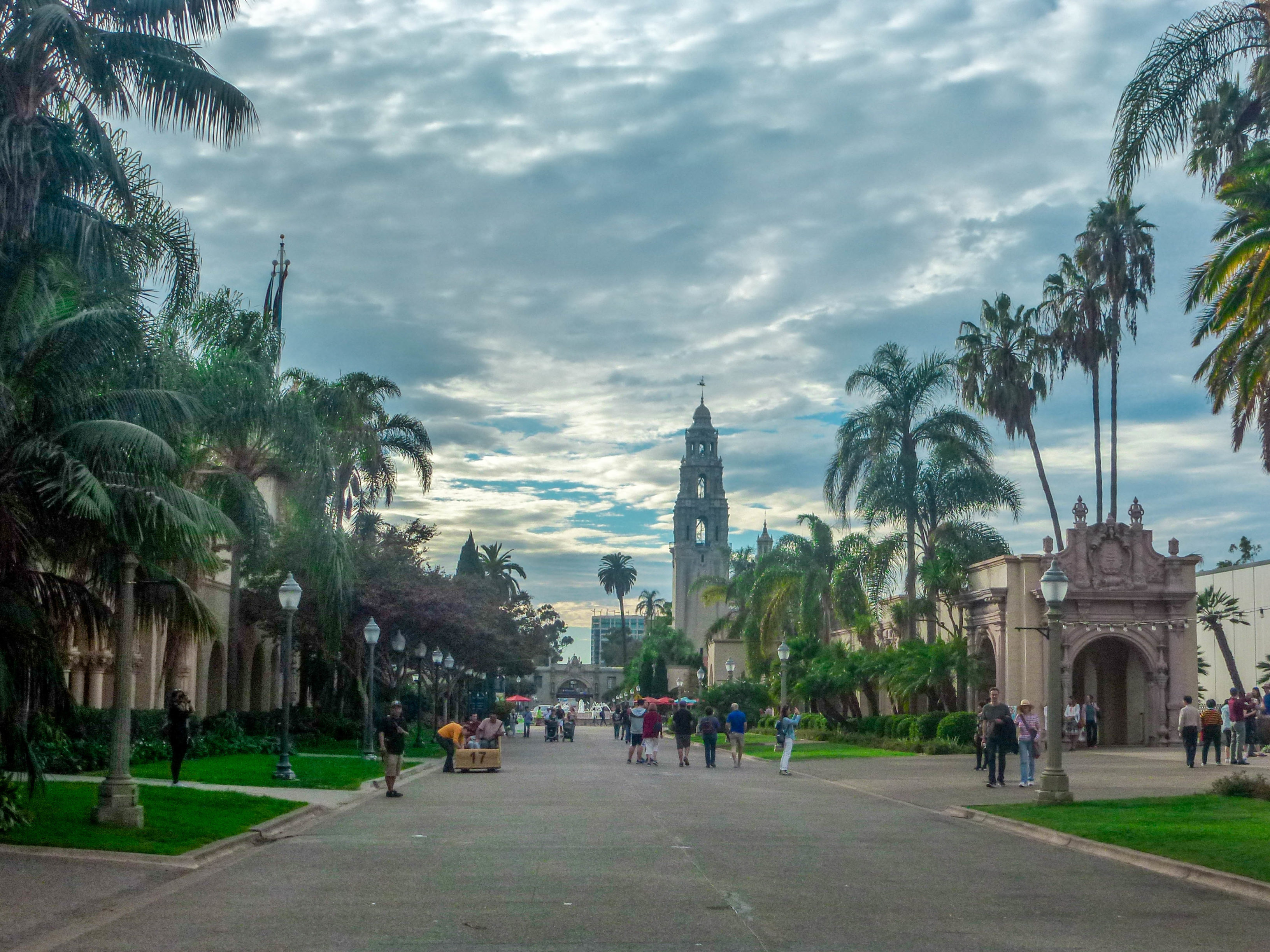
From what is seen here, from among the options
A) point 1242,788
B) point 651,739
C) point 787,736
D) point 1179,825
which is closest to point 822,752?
point 651,739

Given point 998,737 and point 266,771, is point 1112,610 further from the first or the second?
point 266,771

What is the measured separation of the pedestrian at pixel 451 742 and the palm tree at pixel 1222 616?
106 ft

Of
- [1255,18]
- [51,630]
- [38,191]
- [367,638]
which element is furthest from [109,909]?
[367,638]

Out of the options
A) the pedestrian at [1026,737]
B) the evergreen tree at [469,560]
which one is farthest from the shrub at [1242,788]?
the evergreen tree at [469,560]

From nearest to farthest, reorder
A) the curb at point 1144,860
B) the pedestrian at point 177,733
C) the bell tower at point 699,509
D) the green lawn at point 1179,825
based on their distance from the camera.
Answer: the curb at point 1144,860, the green lawn at point 1179,825, the pedestrian at point 177,733, the bell tower at point 699,509

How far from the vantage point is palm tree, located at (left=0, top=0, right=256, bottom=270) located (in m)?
14.8

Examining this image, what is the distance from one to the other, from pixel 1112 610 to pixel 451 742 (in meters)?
20.6

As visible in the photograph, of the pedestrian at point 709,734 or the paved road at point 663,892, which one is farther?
the pedestrian at point 709,734

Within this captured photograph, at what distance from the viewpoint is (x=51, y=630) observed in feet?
48.1

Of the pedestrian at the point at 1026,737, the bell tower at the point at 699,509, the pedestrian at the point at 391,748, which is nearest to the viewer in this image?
the pedestrian at the point at 391,748

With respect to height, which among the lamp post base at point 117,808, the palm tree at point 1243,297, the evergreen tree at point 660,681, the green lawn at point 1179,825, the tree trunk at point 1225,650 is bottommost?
the evergreen tree at point 660,681

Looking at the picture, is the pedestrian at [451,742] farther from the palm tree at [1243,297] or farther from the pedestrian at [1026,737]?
the palm tree at [1243,297]

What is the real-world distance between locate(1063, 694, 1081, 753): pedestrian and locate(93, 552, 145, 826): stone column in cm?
2806

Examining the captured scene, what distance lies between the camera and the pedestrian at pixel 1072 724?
3788 centimetres
